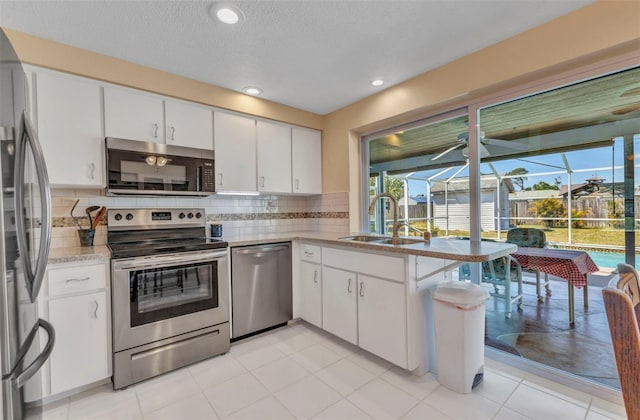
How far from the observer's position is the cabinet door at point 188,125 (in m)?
2.48

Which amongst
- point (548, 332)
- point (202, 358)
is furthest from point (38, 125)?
point (548, 332)

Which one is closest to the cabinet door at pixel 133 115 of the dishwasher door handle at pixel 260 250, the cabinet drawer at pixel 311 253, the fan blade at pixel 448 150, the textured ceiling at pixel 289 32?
the textured ceiling at pixel 289 32

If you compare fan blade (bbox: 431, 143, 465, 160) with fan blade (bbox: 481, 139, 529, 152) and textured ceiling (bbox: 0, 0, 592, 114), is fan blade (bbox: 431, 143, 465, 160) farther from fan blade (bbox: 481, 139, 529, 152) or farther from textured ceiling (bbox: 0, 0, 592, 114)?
textured ceiling (bbox: 0, 0, 592, 114)

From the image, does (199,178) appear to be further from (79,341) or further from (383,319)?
(383,319)

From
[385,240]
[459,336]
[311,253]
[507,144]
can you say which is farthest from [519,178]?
[311,253]

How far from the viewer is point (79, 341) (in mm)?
1816

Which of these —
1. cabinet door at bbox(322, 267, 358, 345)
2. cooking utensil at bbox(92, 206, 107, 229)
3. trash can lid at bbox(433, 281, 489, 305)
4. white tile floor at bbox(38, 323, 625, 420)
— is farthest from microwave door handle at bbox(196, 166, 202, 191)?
trash can lid at bbox(433, 281, 489, 305)

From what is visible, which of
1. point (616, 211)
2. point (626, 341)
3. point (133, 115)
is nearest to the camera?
point (626, 341)

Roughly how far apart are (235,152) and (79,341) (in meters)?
1.91

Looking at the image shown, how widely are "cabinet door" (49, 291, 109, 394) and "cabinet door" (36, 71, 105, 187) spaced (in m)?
0.88

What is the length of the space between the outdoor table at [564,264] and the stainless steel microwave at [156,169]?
270 centimetres

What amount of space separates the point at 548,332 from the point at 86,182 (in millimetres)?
3576

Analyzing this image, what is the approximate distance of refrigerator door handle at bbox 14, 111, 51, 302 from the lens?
987 mm

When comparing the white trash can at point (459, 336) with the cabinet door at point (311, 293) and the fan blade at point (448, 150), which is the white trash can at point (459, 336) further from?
the fan blade at point (448, 150)
